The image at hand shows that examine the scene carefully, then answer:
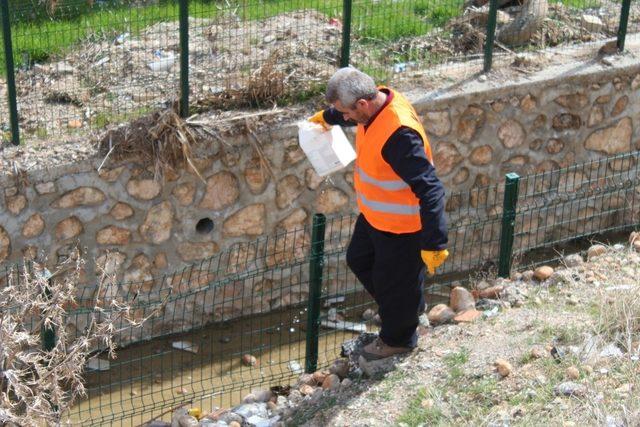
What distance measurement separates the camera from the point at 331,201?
30.0ft

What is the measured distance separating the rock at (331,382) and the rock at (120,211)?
6.53 ft

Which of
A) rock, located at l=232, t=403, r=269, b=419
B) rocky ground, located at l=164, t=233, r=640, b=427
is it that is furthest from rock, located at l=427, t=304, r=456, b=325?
rock, located at l=232, t=403, r=269, b=419

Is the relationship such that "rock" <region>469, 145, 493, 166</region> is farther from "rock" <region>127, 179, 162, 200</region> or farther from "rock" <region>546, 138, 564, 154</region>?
"rock" <region>127, 179, 162, 200</region>

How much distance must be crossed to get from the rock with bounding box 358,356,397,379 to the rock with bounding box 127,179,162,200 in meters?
2.13

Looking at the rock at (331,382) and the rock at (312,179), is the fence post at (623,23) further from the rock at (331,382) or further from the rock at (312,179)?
the rock at (331,382)

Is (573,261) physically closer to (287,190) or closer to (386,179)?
(287,190)

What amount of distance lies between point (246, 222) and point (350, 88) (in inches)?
100

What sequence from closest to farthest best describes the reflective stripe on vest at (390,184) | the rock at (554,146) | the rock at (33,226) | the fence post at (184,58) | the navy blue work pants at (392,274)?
the reflective stripe on vest at (390,184) < the navy blue work pants at (392,274) < the rock at (33,226) < the fence post at (184,58) < the rock at (554,146)

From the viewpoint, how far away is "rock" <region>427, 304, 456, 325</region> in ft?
26.0

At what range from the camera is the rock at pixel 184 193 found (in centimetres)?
852

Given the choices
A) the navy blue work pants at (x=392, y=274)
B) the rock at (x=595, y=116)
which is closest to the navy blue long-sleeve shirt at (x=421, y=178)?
the navy blue work pants at (x=392, y=274)

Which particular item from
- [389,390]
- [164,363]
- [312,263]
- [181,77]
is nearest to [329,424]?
[389,390]

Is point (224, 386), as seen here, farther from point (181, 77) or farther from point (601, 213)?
point (601, 213)

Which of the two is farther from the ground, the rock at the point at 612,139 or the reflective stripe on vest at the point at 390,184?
the reflective stripe on vest at the point at 390,184
